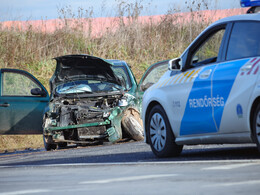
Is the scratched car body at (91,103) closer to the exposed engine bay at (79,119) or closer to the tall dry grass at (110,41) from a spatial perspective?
the exposed engine bay at (79,119)

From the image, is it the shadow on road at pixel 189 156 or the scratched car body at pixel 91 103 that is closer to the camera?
the shadow on road at pixel 189 156

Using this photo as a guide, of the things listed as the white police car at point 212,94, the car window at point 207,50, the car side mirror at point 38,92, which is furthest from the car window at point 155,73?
the car window at point 207,50

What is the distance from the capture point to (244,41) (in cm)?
749

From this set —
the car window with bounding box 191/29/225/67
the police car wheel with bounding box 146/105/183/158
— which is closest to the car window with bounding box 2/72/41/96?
the police car wheel with bounding box 146/105/183/158

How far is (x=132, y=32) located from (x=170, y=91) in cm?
1754

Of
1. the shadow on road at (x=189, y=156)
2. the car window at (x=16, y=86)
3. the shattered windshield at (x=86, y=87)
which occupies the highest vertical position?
the shattered windshield at (x=86, y=87)

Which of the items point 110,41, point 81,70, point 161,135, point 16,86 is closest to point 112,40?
point 110,41

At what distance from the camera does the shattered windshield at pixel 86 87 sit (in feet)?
45.2

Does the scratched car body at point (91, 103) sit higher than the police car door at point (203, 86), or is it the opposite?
the police car door at point (203, 86)

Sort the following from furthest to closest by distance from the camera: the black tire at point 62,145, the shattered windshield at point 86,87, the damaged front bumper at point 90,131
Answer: the black tire at point 62,145
the shattered windshield at point 86,87
the damaged front bumper at point 90,131

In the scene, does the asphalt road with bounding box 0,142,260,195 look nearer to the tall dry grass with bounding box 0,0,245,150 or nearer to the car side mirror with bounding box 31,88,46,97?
the car side mirror with bounding box 31,88,46,97

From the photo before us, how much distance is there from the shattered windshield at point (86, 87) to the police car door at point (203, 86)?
17.4ft

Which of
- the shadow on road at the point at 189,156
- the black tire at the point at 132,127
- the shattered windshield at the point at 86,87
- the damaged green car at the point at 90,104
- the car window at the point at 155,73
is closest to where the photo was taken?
the shadow on road at the point at 189,156

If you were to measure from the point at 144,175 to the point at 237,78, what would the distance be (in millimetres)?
1569
